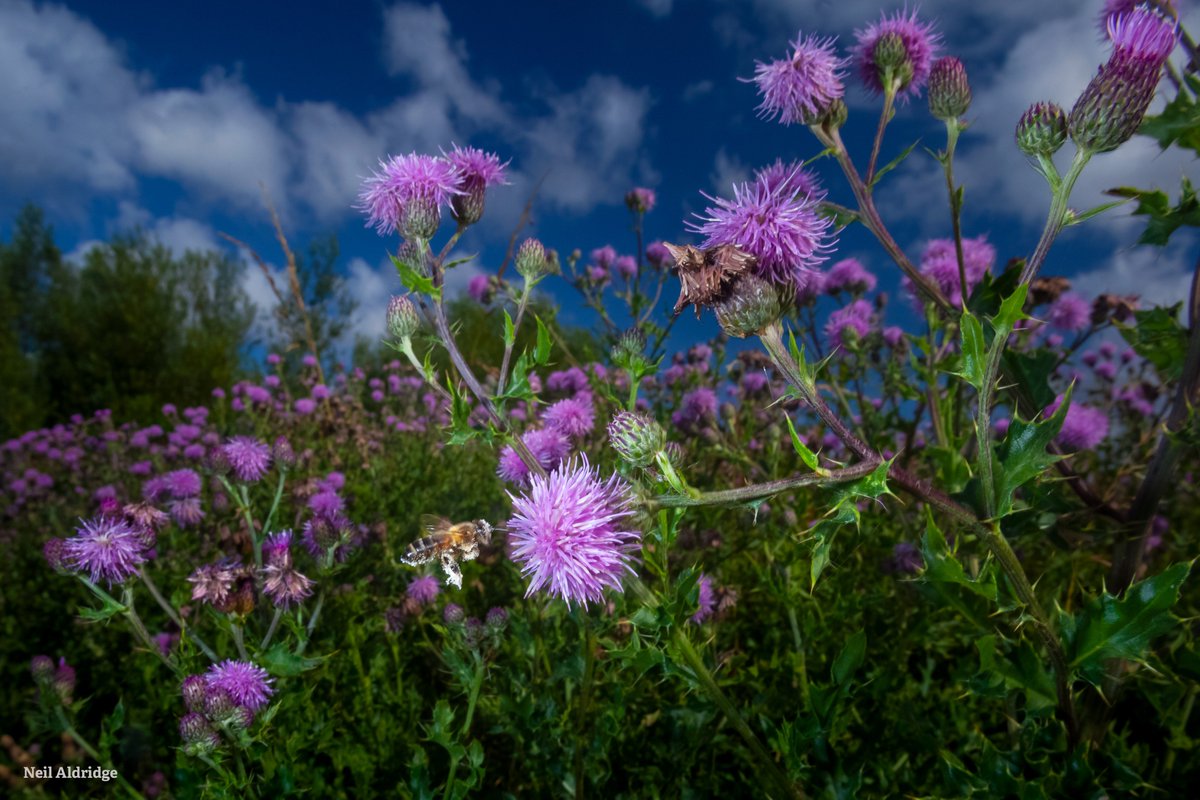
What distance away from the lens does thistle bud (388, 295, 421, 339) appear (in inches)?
87.7

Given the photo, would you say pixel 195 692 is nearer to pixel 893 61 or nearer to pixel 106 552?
pixel 106 552

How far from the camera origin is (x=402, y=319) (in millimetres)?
2238

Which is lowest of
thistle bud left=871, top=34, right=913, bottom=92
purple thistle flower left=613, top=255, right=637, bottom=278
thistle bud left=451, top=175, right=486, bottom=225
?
thistle bud left=451, top=175, right=486, bottom=225

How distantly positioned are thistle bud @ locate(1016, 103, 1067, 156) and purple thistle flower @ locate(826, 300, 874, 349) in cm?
190

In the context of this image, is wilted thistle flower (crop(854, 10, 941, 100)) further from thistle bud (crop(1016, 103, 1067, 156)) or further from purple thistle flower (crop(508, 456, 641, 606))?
purple thistle flower (crop(508, 456, 641, 606))

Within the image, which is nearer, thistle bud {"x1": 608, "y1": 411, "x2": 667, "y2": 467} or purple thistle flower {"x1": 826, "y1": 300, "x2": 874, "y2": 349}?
thistle bud {"x1": 608, "y1": 411, "x2": 667, "y2": 467}

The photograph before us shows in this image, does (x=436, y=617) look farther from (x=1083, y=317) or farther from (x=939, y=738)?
(x=1083, y=317)

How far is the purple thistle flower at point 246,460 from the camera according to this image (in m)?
3.35

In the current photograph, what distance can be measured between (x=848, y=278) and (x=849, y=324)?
774 millimetres

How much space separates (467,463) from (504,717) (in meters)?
4.31

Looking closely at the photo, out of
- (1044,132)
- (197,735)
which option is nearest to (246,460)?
(197,735)

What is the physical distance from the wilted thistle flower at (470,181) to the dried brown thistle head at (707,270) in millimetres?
1100

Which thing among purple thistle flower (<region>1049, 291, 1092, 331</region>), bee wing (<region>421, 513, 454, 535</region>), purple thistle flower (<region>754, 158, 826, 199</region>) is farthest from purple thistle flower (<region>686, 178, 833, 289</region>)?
purple thistle flower (<region>1049, 291, 1092, 331</region>)

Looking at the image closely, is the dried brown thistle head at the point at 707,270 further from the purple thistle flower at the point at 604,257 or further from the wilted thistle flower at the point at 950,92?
the purple thistle flower at the point at 604,257
